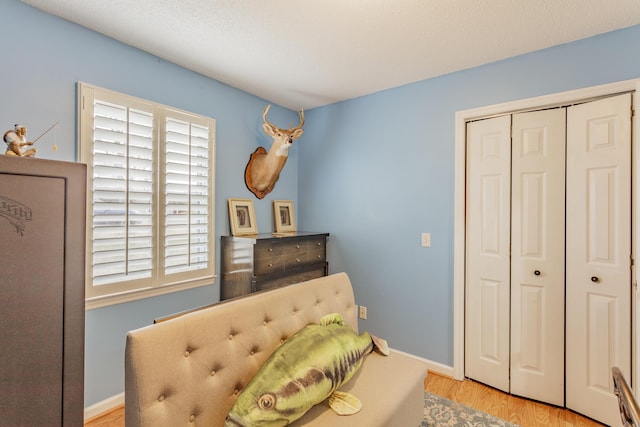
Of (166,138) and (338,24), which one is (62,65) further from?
(338,24)

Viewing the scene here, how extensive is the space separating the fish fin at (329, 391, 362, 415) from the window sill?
1544 millimetres

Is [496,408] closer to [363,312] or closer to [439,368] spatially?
[439,368]

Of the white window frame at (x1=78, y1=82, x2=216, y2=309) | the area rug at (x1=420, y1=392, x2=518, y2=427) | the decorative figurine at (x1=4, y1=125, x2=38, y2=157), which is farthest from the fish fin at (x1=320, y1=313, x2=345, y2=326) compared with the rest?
the decorative figurine at (x1=4, y1=125, x2=38, y2=157)

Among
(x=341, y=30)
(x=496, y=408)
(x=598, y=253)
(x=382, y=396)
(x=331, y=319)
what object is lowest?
(x=496, y=408)

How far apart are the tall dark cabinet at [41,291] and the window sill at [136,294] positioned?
2.19 ft

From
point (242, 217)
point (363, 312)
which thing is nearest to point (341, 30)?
point (242, 217)

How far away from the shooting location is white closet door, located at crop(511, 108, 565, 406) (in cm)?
233

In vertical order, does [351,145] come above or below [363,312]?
above

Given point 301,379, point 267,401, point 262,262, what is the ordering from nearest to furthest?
point 267,401 → point 301,379 → point 262,262

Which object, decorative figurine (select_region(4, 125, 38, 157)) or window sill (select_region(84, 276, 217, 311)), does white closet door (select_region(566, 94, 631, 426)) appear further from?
decorative figurine (select_region(4, 125, 38, 157))

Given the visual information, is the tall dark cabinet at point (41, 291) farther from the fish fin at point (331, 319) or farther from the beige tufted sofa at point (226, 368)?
the fish fin at point (331, 319)

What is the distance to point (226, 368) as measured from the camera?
1.39m

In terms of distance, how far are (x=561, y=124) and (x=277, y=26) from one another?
2104 millimetres

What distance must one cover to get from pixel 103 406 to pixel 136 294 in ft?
2.47
